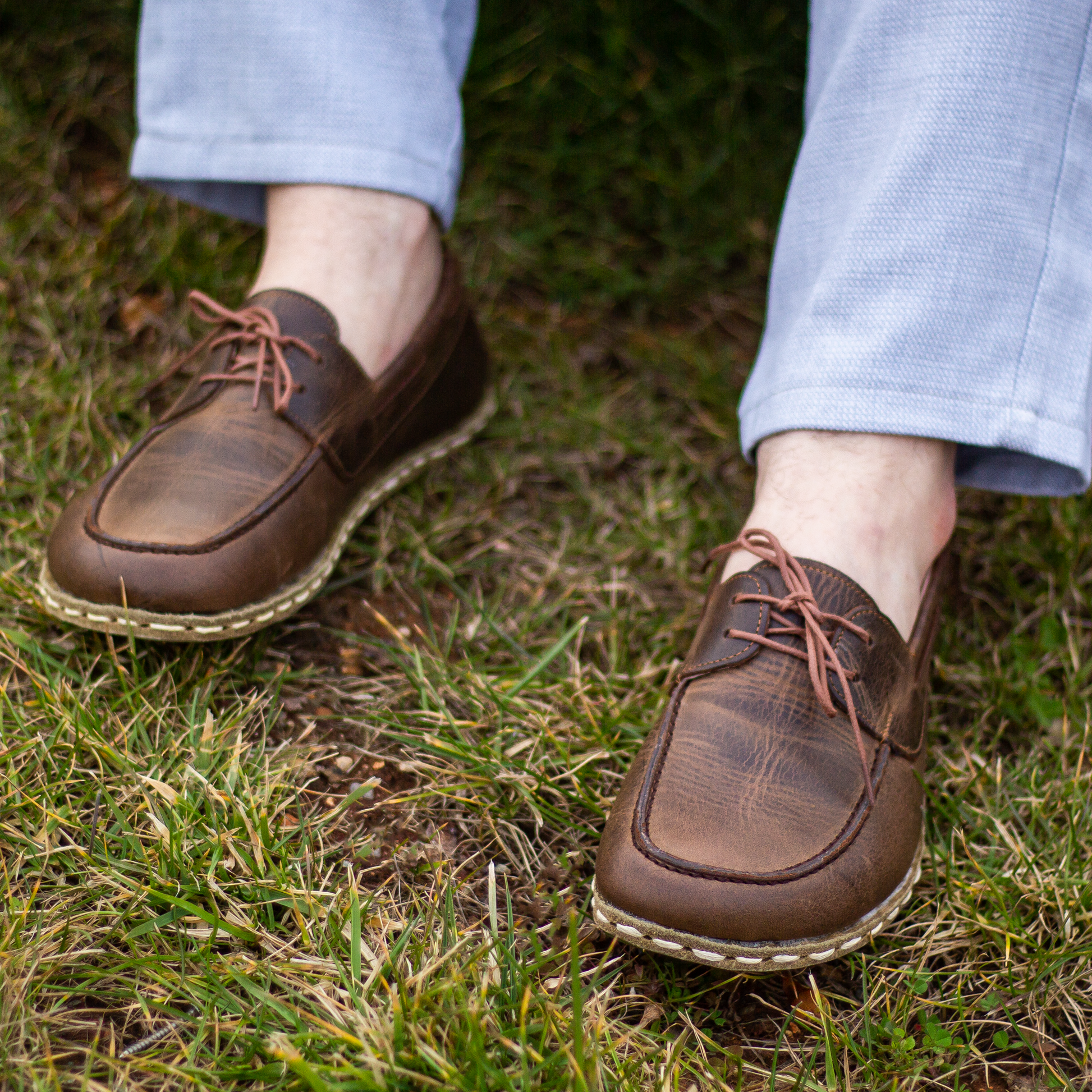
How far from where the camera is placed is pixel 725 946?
1165 mm

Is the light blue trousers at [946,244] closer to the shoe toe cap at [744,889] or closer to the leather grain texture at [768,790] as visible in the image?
the leather grain texture at [768,790]

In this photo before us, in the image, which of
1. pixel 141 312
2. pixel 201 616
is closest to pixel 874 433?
pixel 201 616

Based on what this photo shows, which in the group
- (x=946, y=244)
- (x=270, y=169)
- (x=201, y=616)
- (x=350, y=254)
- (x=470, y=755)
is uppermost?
(x=946, y=244)

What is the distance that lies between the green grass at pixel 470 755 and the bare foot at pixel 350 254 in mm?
378

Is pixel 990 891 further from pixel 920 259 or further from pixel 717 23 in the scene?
pixel 717 23

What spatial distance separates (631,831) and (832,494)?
0.60m

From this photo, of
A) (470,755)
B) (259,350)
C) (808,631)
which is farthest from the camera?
(259,350)

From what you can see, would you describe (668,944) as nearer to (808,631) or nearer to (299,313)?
(808,631)

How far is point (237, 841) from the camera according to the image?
126cm

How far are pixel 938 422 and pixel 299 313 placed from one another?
1.10m

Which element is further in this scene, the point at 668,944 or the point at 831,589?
the point at 831,589

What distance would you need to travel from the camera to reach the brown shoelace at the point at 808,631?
1313 millimetres

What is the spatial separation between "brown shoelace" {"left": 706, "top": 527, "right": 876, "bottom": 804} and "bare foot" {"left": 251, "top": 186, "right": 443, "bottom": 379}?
2.78ft

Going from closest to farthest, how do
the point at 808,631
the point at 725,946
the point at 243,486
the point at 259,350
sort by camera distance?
the point at 725,946 < the point at 808,631 < the point at 243,486 < the point at 259,350
